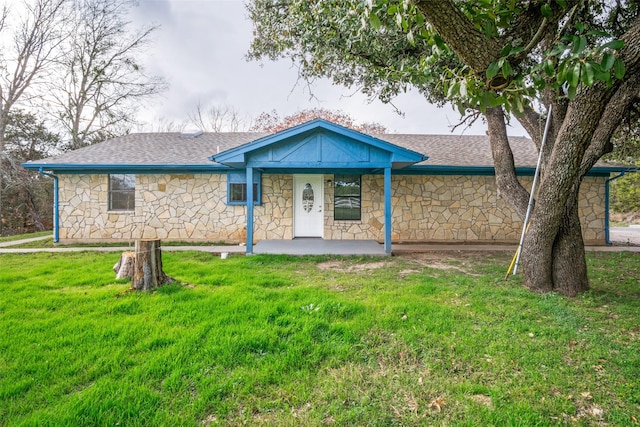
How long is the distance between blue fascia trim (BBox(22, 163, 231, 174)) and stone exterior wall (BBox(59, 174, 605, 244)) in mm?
206

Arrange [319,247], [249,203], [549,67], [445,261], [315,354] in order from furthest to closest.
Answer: [319,247] → [249,203] → [445,261] → [315,354] → [549,67]

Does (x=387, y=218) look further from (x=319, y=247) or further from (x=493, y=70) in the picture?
(x=493, y=70)

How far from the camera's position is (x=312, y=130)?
7.62 meters

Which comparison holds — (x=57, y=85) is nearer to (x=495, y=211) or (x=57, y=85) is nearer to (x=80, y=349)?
(x=80, y=349)

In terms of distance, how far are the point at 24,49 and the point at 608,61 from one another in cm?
2218

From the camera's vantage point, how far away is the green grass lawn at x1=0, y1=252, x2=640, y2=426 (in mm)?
2150

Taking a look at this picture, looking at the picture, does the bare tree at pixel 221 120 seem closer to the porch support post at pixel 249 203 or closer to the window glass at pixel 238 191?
the window glass at pixel 238 191

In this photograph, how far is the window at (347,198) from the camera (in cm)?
986

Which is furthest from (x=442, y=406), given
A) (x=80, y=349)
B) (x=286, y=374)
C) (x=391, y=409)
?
(x=80, y=349)

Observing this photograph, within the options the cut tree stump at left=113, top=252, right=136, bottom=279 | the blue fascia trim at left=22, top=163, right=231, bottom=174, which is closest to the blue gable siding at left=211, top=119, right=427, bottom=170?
the blue fascia trim at left=22, top=163, right=231, bottom=174

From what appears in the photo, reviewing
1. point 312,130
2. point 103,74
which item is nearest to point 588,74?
point 312,130

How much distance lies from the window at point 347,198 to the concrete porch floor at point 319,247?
38.7 inches

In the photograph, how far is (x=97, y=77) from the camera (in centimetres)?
1697

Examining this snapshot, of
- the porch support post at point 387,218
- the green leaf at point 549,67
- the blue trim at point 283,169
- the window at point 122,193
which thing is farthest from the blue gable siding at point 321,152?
the green leaf at point 549,67
